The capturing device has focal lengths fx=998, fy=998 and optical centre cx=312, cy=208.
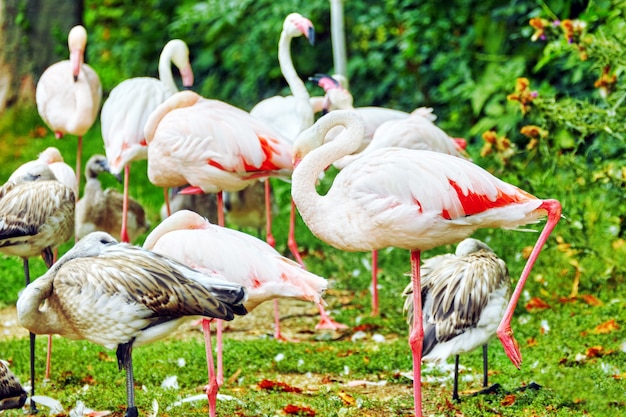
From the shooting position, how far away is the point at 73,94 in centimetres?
800

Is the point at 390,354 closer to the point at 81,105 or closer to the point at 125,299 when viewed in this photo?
the point at 125,299

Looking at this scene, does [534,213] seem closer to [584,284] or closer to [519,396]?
[519,396]

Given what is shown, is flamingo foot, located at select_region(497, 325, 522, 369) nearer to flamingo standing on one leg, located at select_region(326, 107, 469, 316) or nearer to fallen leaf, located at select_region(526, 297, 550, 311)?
fallen leaf, located at select_region(526, 297, 550, 311)

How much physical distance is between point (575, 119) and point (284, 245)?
3.07 meters

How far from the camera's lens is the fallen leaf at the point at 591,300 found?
256 inches

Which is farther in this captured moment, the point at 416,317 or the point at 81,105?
the point at 81,105

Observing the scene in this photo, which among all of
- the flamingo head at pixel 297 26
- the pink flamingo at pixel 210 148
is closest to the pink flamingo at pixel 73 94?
the pink flamingo at pixel 210 148

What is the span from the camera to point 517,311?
654 cm

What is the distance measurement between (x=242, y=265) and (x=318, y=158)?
607mm

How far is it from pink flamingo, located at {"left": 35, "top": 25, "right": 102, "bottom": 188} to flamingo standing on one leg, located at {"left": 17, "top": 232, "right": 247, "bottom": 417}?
3.43 m

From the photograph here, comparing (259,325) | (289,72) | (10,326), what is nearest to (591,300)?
(259,325)

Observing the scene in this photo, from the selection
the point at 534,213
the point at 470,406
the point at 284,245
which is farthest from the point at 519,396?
the point at 284,245

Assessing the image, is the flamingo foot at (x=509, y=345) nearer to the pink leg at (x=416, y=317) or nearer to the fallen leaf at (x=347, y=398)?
the pink leg at (x=416, y=317)

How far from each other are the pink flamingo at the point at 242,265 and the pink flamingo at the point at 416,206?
0.77ft
